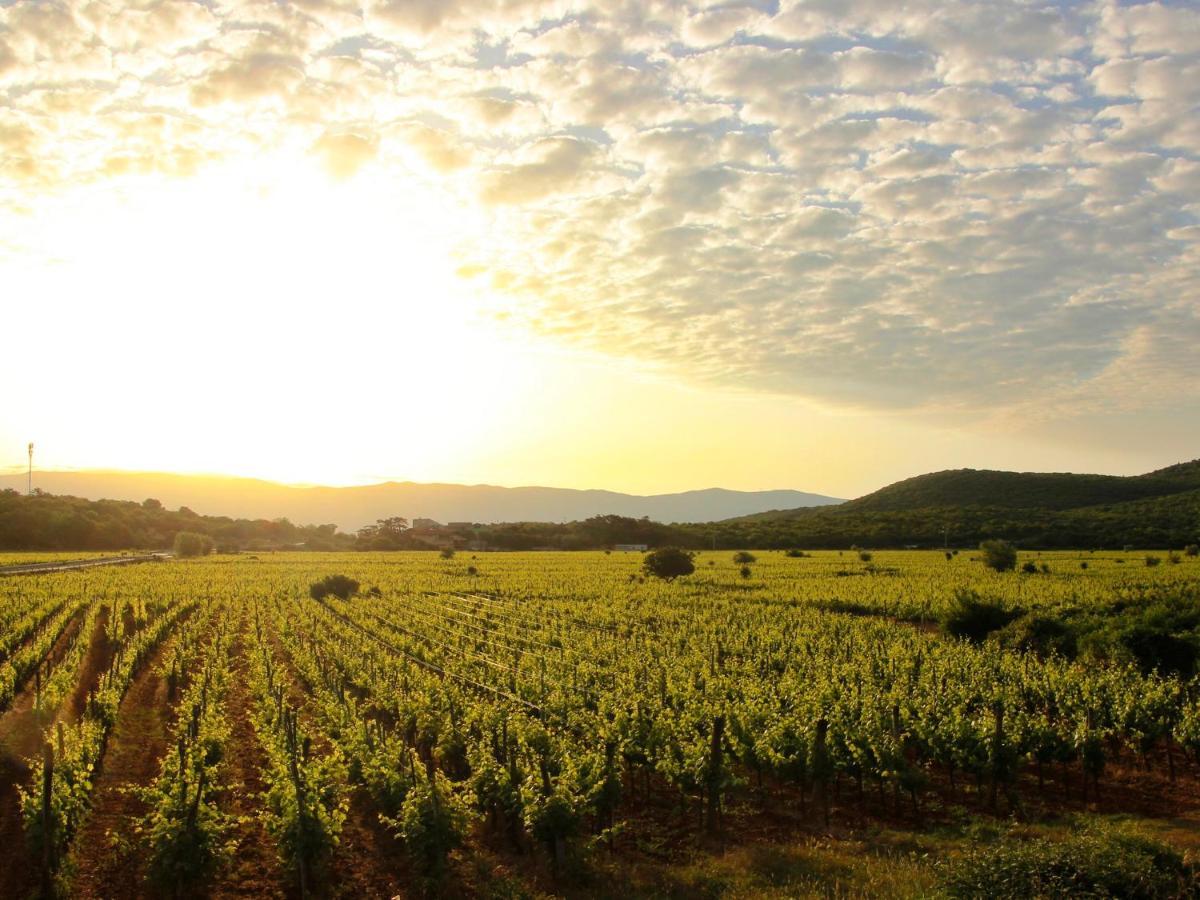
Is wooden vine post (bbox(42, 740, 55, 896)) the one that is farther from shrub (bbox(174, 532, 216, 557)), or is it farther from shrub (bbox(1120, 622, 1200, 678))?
shrub (bbox(174, 532, 216, 557))

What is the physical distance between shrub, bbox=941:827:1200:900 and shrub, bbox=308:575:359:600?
45.3 metres

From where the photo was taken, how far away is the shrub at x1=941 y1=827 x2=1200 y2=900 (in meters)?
8.47

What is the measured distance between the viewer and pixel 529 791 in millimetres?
11758

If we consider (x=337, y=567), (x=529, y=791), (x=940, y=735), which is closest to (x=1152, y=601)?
(x=940, y=735)

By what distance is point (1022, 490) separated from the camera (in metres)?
146

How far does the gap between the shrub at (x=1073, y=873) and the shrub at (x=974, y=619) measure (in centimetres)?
2349

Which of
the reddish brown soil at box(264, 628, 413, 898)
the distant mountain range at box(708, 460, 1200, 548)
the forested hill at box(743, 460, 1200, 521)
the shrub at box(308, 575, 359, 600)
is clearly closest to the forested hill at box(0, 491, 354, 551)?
the shrub at box(308, 575, 359, 600)

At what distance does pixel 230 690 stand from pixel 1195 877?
73.4 ft

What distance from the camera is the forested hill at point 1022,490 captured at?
134375mm

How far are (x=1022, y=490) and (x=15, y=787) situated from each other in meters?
156

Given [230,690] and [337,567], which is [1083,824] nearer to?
[230,690]

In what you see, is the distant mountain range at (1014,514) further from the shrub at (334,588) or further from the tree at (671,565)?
the shrub at (334,588)

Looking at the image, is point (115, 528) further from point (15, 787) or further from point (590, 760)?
point (590, 760)

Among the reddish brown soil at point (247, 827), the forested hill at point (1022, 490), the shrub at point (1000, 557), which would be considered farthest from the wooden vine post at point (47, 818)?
the forested hill at point (1022, 490)
